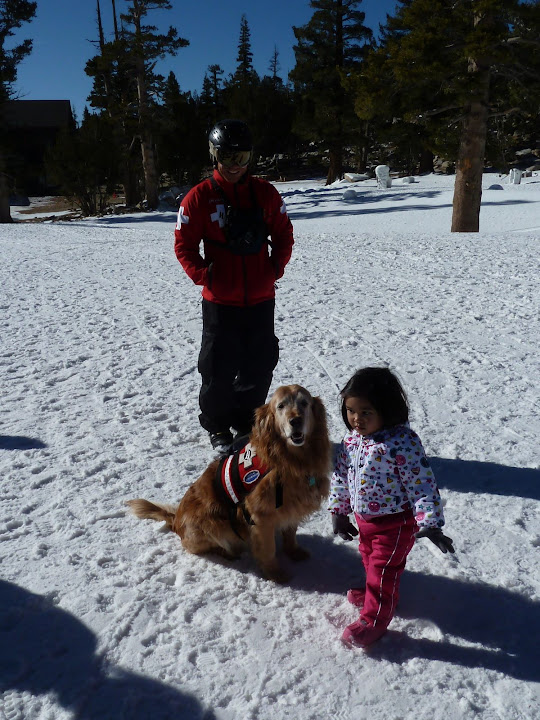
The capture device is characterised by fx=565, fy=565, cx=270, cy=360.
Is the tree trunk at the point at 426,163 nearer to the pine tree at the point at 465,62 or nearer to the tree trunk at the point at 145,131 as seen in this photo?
the tree trunk at the point at 145,131

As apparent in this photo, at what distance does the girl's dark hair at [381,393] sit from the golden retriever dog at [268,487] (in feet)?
1.31

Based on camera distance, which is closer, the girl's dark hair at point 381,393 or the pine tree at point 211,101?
the girl's dark hair at point 381,393

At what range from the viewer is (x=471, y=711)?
7.01ft

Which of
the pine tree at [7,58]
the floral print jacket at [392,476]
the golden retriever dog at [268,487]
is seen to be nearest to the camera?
the floral print jacket at [392,476]

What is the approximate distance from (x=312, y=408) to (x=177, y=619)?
117 cm

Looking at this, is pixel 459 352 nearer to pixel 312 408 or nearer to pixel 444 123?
pixel 312 408

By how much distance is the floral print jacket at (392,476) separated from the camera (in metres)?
2.33

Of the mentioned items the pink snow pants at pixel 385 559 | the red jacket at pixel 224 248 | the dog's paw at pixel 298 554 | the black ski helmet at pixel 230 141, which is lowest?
the dog's paw at pixel 298 554

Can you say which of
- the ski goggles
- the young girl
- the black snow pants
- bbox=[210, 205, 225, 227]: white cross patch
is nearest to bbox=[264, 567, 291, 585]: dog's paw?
the young girl

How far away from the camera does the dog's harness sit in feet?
9.26

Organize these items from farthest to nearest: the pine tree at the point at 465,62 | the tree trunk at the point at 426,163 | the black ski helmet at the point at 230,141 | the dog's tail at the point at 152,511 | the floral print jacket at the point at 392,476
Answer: the tree trunk at the point at 426,163
the pine tree at the point at 465,62
the black ski helmet at the point at 230,141
the dog's tail at the point at 152,511
the floral print jacket at the point at 392,476

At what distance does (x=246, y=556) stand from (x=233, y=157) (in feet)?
7.81

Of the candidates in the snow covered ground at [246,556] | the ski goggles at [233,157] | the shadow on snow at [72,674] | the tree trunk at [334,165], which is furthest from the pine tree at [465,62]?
the tree trunk at [334,165]

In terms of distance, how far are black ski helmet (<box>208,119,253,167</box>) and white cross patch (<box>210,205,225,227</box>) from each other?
0.96ft
